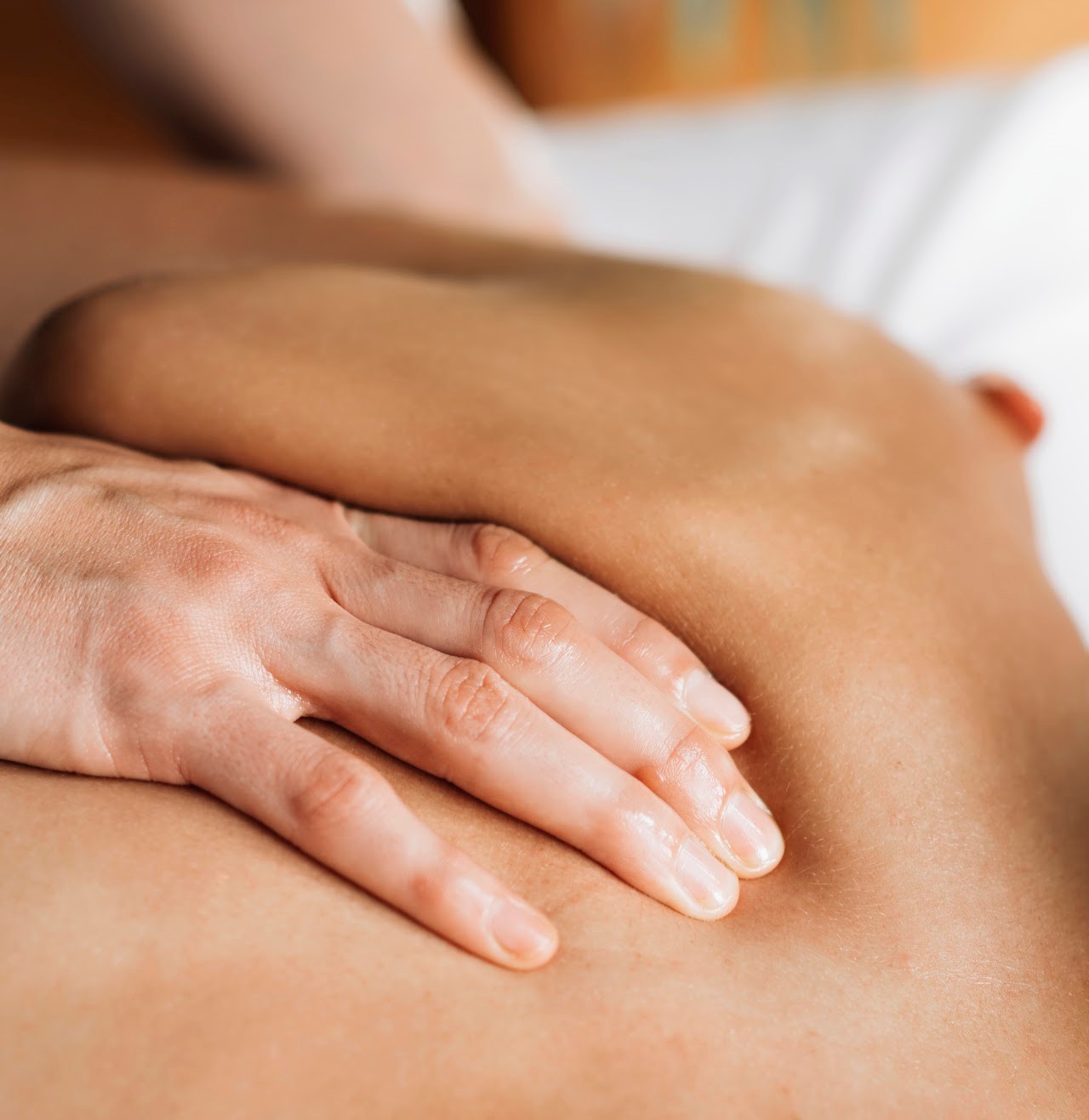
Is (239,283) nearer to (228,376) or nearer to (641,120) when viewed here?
(228,376)

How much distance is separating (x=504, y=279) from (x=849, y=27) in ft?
6.90

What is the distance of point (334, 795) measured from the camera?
21.0 inches

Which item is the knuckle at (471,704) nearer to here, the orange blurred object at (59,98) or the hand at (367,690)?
the hand at (367,690)

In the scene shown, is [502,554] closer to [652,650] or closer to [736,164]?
[652,650]

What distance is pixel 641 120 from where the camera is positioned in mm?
1878

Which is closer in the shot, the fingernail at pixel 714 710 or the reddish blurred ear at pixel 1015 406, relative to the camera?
the fingernail at pixel 714 710

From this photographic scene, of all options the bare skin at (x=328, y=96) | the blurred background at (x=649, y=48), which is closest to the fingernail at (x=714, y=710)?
the bare skin at (x=328, y=96)

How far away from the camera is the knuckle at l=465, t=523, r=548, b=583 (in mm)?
653

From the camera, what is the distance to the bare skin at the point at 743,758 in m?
0.48

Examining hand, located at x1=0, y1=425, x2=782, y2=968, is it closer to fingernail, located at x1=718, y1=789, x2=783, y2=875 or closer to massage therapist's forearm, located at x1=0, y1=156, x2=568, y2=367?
fingernail, located at x1=718, y1=789, x2=783, y2=875

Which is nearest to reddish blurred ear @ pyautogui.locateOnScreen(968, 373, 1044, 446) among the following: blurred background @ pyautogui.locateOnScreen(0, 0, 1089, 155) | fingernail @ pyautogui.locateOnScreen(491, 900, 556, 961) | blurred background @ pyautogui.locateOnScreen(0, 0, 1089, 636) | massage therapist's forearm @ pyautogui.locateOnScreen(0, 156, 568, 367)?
blurred background @ pyautogui.locateOnScreen(0, 0, 1089, 636)

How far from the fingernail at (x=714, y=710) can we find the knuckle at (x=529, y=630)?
0.23ft

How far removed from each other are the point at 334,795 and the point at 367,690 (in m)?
0.07

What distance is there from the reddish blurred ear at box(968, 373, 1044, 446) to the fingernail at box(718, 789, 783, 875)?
1.52 ft
